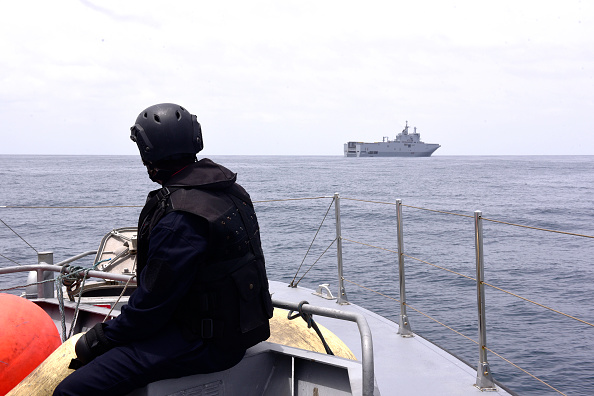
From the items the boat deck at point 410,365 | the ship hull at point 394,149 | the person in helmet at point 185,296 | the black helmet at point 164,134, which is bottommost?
the boat deck at point 410,365

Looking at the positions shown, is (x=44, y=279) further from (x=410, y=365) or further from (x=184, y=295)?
(x=410, y=365)

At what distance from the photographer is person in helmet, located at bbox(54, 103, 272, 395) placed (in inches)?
83.7

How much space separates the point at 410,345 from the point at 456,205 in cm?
3471

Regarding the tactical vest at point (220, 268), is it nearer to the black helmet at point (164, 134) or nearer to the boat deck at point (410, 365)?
the black helmet at point (164, 134)

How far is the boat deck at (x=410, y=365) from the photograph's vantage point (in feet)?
13.2

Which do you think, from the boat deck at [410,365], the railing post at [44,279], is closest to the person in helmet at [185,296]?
the boat deck at [410,365]

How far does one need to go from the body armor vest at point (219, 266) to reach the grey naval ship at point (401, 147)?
446 feet

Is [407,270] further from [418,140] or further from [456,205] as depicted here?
[418,140]

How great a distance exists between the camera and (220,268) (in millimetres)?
2189

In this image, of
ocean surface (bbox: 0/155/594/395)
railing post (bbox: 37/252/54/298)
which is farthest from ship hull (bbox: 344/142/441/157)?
railing post (bbox: 37/252/54/298)

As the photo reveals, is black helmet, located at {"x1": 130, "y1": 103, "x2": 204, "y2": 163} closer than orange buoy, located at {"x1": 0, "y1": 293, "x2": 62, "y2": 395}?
Yes

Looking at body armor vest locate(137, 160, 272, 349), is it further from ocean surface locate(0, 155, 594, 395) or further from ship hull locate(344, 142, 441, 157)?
ship hull locate(344, 142, 441, 157)

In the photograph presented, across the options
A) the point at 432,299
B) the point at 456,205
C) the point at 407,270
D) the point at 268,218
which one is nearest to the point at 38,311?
the point at 432,299

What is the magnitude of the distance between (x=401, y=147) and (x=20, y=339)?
467 ft
